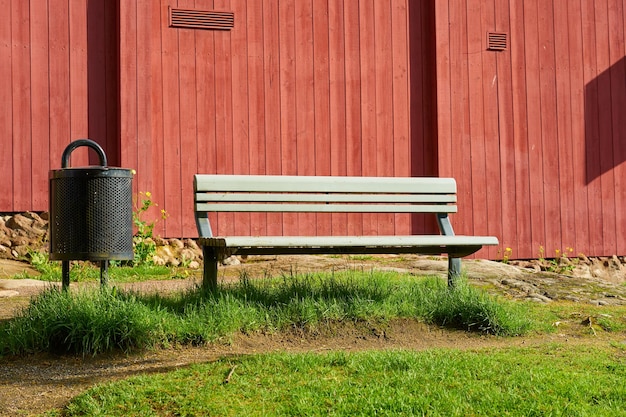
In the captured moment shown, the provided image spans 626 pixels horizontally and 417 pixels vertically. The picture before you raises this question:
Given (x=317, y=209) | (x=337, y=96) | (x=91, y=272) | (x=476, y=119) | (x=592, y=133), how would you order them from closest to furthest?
(x=317, y=209) → (x=91, y=272) → (x=337, y=96) → (x=476, y=119) → (x=592, y=133)

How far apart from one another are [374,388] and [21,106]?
20.2ft

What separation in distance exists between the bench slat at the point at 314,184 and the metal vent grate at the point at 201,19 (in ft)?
12.3

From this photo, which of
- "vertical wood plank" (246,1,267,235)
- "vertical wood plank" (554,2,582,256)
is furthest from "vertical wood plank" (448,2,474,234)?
"vertical wood plank" (246,1,267,235)

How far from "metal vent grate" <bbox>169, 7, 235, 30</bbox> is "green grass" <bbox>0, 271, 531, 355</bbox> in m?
4.02

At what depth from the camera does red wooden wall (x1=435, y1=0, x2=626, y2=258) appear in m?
10.1

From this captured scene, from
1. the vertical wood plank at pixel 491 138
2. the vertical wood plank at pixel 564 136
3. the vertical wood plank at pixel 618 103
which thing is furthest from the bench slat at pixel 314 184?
the vertical wood plank at pixel 618 103

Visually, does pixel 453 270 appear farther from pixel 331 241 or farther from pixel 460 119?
pixel 460 119

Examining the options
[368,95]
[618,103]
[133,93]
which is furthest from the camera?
[618,103]

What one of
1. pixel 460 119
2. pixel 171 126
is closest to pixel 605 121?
pixel 460 119

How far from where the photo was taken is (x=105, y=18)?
357 inches

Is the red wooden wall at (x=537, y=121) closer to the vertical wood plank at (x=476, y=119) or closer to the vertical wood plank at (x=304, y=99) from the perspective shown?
the vertical wood plank at (x=476, y=119)

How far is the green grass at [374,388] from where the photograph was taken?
11.8 feet

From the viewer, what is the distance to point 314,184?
239 inches

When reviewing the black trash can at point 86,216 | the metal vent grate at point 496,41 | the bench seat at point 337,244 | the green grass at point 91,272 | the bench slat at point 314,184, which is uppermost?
the metal vent grate at point 496,41
